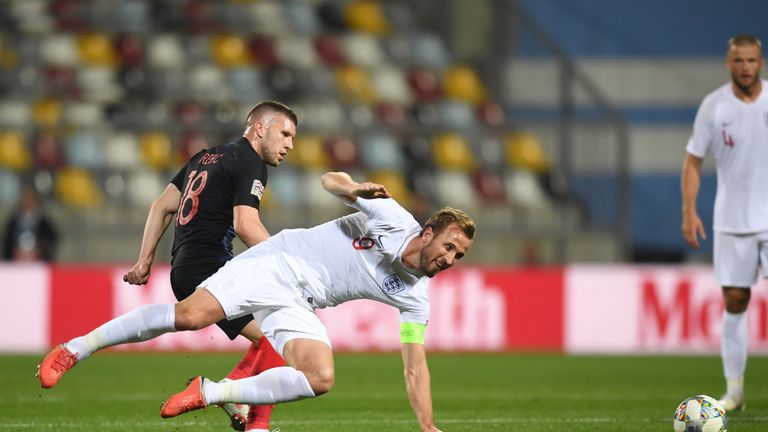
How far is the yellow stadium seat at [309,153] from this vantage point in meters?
17.1

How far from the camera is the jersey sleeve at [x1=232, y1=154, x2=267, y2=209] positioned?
619 cm

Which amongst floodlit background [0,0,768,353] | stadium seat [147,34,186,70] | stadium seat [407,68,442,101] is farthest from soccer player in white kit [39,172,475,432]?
stadium seat [407,68,442,101]

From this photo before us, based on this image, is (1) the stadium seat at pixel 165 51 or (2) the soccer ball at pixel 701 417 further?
(1) the stadium seat at pixel 165 51

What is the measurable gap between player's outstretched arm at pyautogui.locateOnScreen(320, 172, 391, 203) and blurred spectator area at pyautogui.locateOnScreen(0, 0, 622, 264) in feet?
30.3

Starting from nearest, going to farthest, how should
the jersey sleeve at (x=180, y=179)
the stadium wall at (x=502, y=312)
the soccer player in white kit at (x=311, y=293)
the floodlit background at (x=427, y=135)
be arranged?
1. the soccer player in white kit at (x=311, y=293)
2. the jersey sleeve at (x=180, y=179)
3. the stadium wall at (x=502, y=312)
4. the floodlit background at (x=427, y=135)

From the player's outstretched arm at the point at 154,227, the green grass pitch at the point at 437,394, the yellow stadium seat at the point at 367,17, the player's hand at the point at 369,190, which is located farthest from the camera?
the yellow stadium seat at the point at 367,17

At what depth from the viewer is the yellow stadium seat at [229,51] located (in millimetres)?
19172

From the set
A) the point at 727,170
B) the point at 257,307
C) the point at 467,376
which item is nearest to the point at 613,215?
the point at 467,376

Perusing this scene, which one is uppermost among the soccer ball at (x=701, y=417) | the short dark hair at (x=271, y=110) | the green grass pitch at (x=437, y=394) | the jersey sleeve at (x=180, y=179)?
the short dark hair at (x=271, y=110)

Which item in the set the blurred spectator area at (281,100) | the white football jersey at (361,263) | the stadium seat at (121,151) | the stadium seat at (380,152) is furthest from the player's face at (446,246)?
the stadium seat at (380,152)

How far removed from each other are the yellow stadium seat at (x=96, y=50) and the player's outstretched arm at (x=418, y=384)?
13934 mm

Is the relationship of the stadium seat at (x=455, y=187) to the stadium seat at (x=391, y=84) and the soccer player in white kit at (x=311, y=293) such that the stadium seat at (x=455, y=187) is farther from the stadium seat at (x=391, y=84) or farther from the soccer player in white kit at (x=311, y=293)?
the soccer player in white kit at (x=311, y=293)

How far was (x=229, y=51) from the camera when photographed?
19.3m

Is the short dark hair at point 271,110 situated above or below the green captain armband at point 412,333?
above
